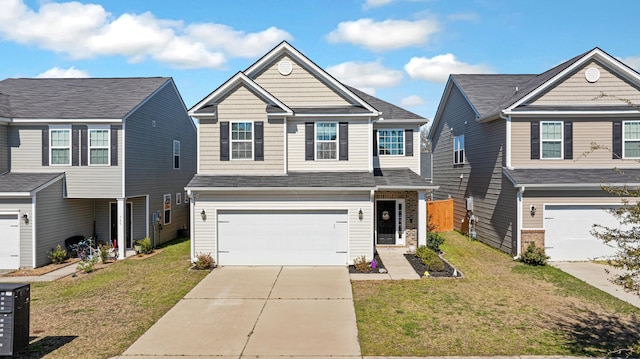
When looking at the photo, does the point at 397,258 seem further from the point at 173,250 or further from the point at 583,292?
the point at 173,250

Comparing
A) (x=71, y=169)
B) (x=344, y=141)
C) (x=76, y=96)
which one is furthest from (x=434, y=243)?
(x=76, y=96)

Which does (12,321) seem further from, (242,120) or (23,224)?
(242,120)

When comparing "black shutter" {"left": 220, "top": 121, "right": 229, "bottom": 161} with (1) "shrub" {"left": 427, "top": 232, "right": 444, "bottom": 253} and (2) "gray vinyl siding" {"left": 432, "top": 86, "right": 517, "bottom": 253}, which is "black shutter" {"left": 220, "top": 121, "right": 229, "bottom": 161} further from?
(2) "gray vinyl siding" {"left": 432, "top": 86, "right": 517, "bottom": 253}

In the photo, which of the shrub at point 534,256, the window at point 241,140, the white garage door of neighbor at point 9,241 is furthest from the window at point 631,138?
the white garage door of neighbor at point 9,241

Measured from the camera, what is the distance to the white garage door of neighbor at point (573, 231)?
1544 cm

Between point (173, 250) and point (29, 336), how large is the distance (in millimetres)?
9726

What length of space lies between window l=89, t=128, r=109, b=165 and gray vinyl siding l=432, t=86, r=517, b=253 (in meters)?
16.5

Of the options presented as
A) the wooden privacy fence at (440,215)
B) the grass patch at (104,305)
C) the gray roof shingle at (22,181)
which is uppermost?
the gray roof shingle at (22,181)

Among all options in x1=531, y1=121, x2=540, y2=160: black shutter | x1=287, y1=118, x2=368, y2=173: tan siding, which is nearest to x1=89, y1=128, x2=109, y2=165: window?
x1=287, y1=118, x2=368, y2=173: tan siding

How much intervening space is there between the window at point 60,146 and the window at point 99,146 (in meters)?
0.94

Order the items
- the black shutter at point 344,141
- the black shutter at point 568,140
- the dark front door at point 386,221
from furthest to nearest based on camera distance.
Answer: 1. the dark front door at point 386,221
2. the black shutter at point 568,140
3. the black shutter at point 344,141

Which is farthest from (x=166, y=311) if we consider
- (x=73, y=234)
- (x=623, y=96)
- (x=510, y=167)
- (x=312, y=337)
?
(x=623, y=96)

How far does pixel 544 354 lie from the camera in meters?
7.49

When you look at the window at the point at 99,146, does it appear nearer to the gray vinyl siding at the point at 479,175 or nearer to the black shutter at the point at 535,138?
the gray vinyl siding at the point at 479,175
